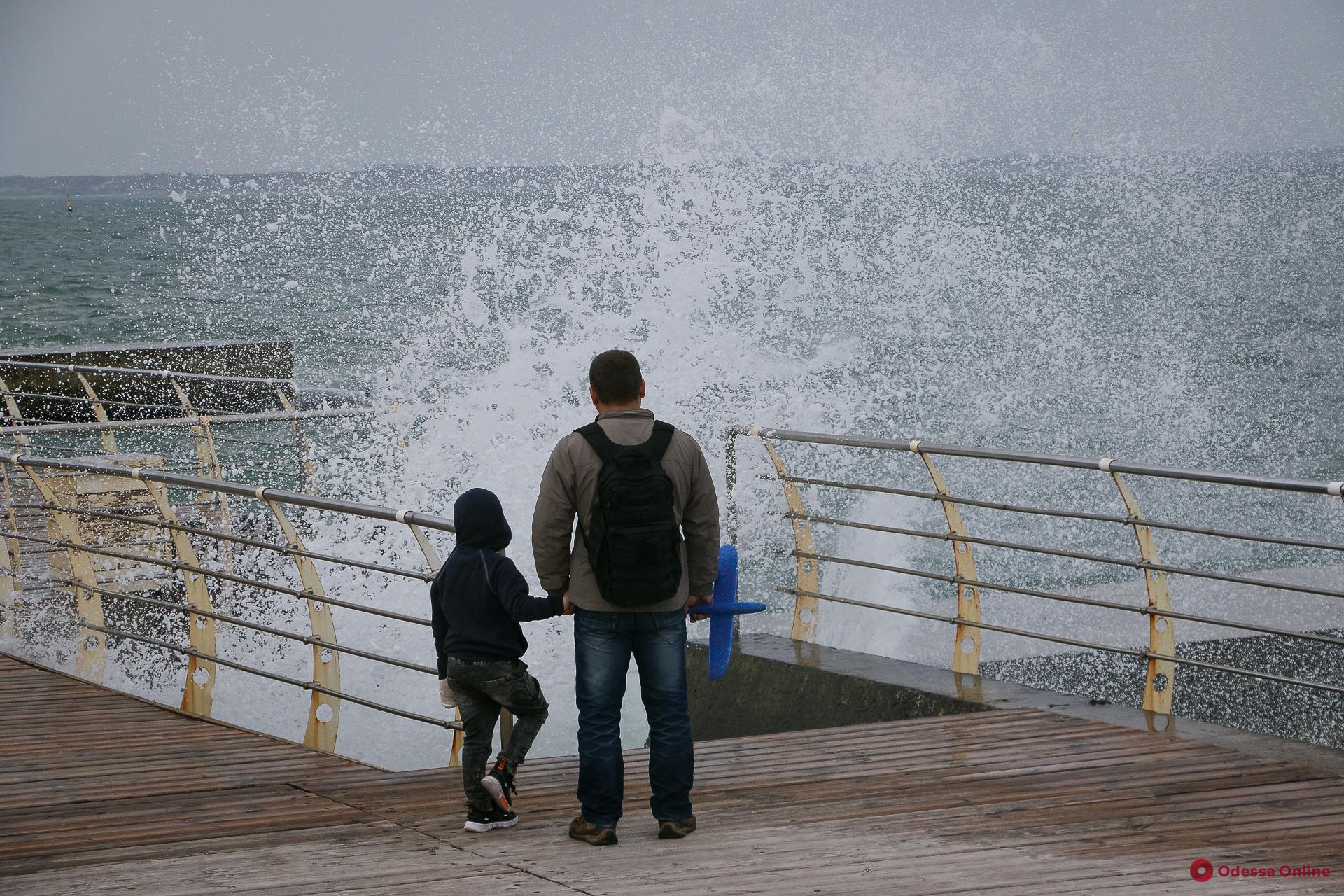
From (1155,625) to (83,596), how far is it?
5313mm

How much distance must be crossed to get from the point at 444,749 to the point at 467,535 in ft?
16.2

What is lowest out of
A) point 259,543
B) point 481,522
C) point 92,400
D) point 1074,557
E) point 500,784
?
point 500,784

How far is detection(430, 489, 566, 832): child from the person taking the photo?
4.14 m

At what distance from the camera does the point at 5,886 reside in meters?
3.73

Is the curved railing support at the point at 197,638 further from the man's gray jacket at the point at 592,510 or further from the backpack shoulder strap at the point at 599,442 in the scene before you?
the backpack shoulder strap at the point at 599,442

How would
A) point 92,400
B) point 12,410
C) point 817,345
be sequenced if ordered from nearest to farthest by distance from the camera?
1. point 92,400
2. point 12,410
3. point 817,345

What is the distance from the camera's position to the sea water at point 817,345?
1077cm

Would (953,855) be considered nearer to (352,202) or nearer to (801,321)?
(801,321)

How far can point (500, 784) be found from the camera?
415cm

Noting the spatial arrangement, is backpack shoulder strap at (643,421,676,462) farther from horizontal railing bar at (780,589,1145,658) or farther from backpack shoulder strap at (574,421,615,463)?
horizontal railing bar at (780,589,1145,658)

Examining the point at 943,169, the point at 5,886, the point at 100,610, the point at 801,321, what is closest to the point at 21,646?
the point at 100,610

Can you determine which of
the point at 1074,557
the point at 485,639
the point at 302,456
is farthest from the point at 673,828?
the point at 302,456

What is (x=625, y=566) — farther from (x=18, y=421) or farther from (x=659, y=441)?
(x=18, y=421)

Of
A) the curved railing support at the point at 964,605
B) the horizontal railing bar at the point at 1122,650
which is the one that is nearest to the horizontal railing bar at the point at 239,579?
the horizontal railing bar at the point at 1122,650
